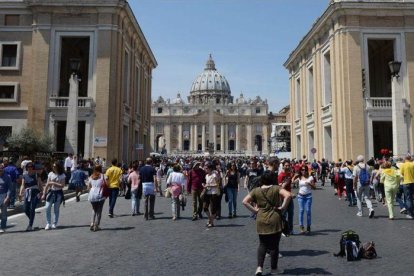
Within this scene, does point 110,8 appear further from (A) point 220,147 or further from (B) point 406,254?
(A) point 220,147

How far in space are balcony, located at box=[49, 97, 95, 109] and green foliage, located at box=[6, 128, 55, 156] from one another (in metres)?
3.67

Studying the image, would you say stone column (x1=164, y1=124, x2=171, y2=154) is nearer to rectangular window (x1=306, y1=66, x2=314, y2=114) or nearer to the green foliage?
rectangular window (x1=306, y1=66, x2=314, y2=114)

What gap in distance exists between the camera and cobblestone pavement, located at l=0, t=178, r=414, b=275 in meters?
6.31

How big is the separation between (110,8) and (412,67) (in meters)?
21.7

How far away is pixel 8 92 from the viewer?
29.3 meters

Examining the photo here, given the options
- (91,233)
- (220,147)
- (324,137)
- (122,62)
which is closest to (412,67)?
(324,137)

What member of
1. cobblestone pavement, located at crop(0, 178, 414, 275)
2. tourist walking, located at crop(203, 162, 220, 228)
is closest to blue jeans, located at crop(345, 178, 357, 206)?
cobblestone pavement, located at crop(0, 178, 414, 275)

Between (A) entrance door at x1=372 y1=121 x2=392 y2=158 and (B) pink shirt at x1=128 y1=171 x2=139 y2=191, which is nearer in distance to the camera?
(B) pink shirt at x1=128 y1=171 x2=139 y2=191

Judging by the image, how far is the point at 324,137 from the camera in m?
30.8

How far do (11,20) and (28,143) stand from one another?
11.8m

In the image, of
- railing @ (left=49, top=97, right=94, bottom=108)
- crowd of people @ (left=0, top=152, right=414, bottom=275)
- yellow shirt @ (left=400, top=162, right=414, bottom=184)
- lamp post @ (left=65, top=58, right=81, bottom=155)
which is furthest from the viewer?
railing @ (left=49, top=97, right=94, bottom=108)

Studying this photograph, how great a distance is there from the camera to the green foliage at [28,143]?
2342 centimetres

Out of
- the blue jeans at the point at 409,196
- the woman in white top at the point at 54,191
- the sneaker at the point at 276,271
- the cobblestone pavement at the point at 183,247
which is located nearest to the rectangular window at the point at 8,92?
the cobblestone pavement at the point at 183,247

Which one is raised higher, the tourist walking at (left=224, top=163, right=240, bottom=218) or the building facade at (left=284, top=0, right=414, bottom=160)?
the building facade at (left=284, top=0, right=414, bottom=160)
